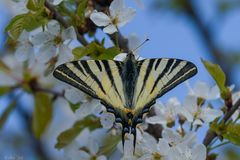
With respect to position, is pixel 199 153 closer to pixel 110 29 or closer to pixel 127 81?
pixel 127 81

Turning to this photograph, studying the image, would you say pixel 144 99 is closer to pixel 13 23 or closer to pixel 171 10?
pixel 13 23

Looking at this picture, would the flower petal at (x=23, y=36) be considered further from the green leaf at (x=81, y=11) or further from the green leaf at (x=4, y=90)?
the green leaf at (x=4, y=90)

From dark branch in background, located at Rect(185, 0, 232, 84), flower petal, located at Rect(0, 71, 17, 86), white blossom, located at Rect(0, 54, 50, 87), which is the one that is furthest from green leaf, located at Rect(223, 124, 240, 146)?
dark branch in background, located at Rect(185, 0, 232, 84)

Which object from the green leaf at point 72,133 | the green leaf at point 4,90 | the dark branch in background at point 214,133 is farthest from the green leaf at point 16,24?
the green leaf at point 4,90

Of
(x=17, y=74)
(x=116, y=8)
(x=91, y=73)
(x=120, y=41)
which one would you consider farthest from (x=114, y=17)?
(x=17, y=74)

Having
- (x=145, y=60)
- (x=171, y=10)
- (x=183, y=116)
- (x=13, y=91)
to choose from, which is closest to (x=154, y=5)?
(x=171, y=10)

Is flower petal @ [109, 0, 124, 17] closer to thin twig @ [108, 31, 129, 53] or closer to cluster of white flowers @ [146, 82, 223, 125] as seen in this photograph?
thin twig @ [108, 31, 129, 53]
